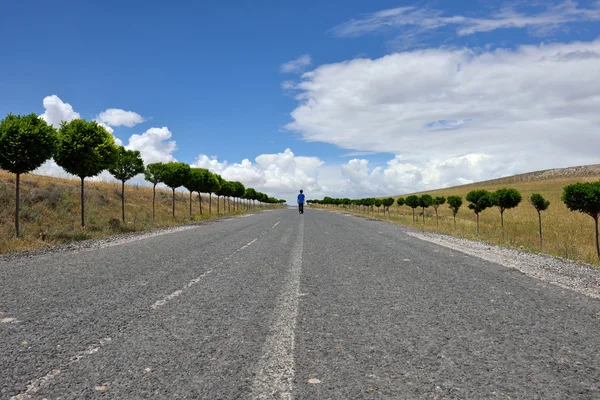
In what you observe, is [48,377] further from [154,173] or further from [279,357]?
[154,173]

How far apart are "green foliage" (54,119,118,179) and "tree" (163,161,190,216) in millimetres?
11041

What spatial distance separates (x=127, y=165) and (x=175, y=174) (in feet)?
19.9

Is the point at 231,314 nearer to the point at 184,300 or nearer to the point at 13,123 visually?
the point at 184,300

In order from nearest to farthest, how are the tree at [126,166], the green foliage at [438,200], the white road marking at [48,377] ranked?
the white road marking at [48,377] → the tree at [126,166] → the green foliage at [438,200]

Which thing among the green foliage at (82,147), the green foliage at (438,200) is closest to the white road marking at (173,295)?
the green foliage at (82,147)

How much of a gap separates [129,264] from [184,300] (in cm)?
388

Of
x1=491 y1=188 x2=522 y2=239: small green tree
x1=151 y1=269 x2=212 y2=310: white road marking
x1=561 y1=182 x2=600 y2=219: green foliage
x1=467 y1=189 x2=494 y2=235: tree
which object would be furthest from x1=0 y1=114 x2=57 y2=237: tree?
x1=467 y1=189 x2=494 y2=235: tree

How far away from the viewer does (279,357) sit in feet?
10.9

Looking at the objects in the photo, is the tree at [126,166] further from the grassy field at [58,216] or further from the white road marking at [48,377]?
the white road marking at [48,377]

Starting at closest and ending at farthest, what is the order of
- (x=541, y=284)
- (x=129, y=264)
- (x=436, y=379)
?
(x=436, y=379), (x=541, y=284), (x=129, y=264)

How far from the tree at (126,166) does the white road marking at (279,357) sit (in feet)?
75.7

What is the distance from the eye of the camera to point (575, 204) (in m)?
16.8

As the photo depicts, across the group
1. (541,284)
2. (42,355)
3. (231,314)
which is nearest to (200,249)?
(231,314)

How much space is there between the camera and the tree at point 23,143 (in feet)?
45.4
